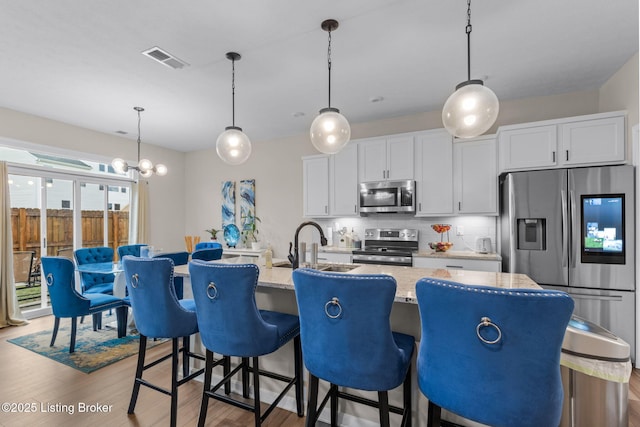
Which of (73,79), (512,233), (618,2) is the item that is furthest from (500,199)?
(73,79)

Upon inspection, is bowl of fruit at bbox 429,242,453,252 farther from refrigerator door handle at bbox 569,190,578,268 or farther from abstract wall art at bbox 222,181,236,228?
abstract wall art at bbox 222,181,236,228

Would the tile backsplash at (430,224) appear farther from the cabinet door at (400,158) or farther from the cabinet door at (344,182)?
the cabinet door at (400,158)

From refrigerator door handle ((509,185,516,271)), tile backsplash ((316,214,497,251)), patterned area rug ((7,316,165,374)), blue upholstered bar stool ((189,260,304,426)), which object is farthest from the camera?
tile backsplash ((316,214,497,251))

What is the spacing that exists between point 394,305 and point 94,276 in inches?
162

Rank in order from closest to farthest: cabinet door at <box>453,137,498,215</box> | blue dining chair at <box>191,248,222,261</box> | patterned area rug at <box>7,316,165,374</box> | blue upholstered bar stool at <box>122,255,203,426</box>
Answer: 1. blue upholstered bar stool at <box>122,255,203,426</box>
2. patterned area rug at <box>7,316,165,374</box>
3. blue dining chair at <box>191,248,222,261</box>
4. cabinet door at <box>453,137,498,215</box>

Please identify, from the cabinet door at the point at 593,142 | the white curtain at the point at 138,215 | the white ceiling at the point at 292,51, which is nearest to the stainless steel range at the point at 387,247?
the white ceiling at the point at 292,51

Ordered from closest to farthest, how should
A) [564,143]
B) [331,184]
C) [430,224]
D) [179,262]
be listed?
[564,143] → [179,262] → [430,224] → [331,184]

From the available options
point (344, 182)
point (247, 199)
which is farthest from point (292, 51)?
point (247, 199)

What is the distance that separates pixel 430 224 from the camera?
426 centimetres

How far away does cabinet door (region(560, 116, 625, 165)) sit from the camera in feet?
9.77

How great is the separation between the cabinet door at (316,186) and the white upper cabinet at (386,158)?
0.59 meters

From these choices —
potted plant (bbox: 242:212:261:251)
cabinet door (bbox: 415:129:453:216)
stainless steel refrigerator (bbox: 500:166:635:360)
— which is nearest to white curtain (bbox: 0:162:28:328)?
potted plant (bbox: 242:212:261:251)

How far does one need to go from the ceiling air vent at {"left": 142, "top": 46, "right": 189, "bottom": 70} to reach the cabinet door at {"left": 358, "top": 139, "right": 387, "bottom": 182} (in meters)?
2.48

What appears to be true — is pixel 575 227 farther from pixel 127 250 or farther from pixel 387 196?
pixel 127 250
